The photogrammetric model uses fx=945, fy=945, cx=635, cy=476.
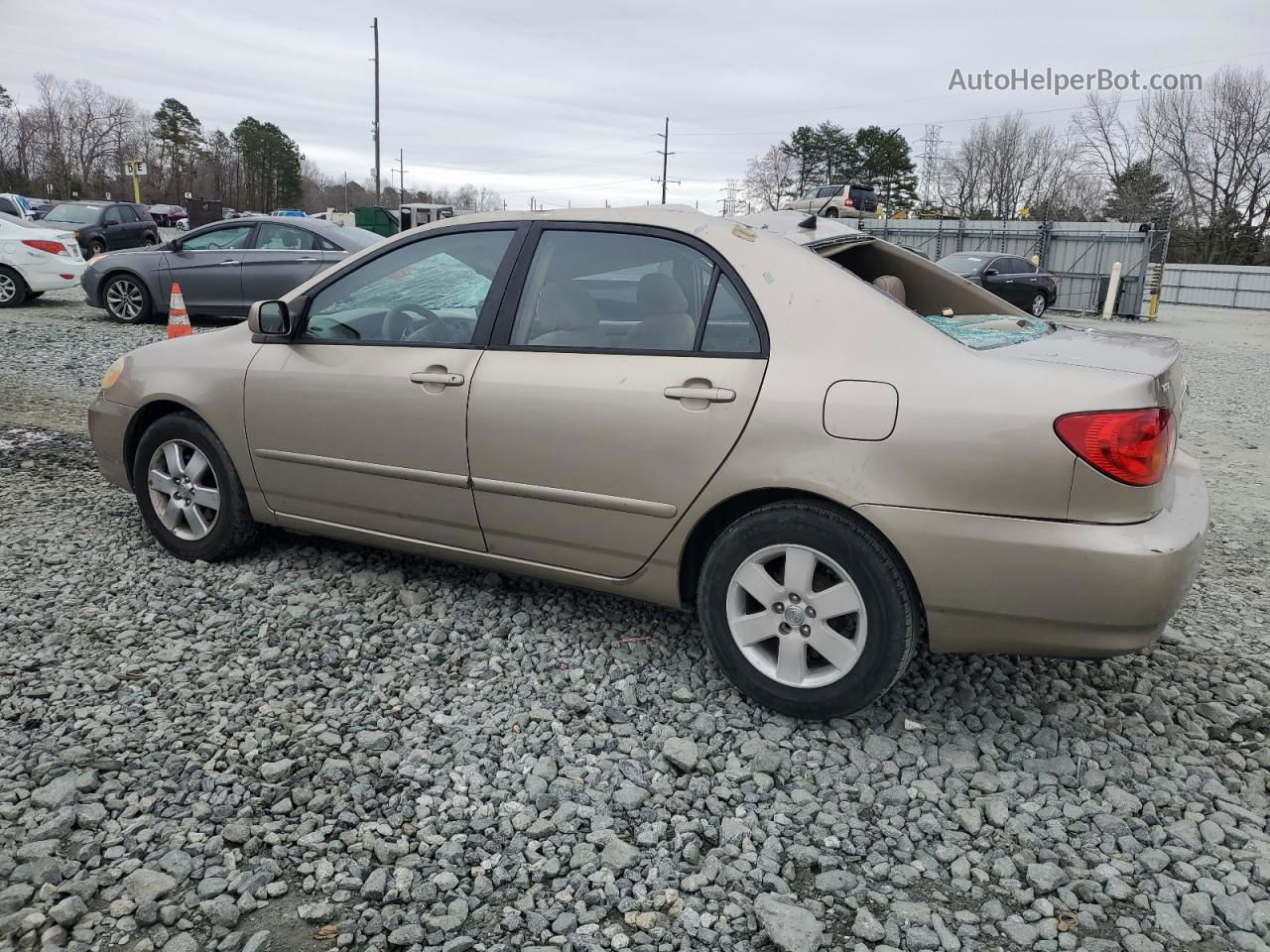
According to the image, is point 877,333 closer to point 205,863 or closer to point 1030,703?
point 1030,703

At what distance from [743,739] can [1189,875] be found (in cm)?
122

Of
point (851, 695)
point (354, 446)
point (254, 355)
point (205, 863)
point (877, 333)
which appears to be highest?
point (877, 333)

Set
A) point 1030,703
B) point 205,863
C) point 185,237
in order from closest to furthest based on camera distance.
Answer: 1. point 205,863
2. point 1030,703
3. point 185,237

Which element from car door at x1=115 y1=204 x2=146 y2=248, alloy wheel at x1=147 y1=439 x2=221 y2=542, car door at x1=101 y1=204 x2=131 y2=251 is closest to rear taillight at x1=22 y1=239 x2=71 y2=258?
car door at x1=101 y1=204 x2=131 y2=251

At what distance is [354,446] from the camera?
3730 millimetres

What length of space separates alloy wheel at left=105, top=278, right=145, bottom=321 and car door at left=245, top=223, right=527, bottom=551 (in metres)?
10.3

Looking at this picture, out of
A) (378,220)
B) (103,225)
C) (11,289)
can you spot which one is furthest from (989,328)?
(378,220)

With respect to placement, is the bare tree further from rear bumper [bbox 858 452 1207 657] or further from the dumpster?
rear bumper [bbox 858 452 1207 657]

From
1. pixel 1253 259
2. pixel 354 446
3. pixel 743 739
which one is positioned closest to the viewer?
pixel 743 739

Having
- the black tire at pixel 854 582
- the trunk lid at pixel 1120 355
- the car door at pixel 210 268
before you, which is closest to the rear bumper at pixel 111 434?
the black tire at pixel 854 582

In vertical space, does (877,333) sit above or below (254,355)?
above

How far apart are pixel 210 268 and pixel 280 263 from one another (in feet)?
3.21

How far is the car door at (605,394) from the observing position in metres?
3.03

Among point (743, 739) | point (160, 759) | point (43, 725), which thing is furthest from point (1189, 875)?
point (43, 725)
